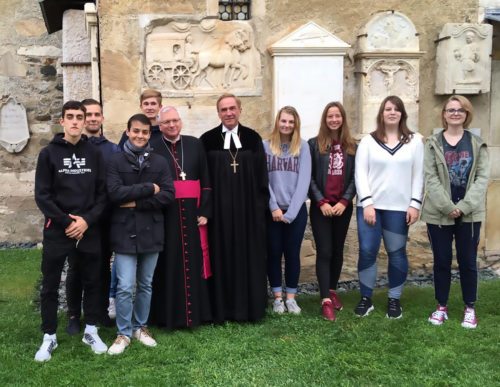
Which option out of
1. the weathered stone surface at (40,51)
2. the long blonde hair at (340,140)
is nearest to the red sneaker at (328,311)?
the long blonde hair at (340,140)

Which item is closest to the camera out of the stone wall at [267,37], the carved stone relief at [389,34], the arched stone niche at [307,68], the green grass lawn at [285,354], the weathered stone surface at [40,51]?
the green grass lawn at [285,354]

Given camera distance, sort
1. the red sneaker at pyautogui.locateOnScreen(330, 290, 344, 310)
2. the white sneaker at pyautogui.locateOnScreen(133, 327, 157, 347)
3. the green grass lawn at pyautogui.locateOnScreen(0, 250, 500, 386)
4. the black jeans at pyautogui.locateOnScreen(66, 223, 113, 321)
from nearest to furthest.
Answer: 1. the green grass lawn at pyautogui.locateOnScreen(0, 250, 500, 386)
2. the white sneaker at pyautogui.locateOnScreen(133, 327, 157, 347)
3. the black jeans at pyautogui.locateOnScreen(66, 223, 113, 321)
4. the red sneaker at pyautogui.locateOnScreen(330, 290, 344, 310)

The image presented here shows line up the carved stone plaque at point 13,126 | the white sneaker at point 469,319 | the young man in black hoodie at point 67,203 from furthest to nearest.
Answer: the carved stone plaque at point 13,126
the white sneaker at point 469,319
the young man in black hoodie at point 67,203

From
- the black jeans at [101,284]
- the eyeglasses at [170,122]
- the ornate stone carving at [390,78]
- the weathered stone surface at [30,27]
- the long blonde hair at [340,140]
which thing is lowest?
the black jeans at [101,284]

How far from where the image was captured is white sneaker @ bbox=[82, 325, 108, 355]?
3.82 metres

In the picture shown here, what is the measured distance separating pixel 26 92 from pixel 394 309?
6.59m

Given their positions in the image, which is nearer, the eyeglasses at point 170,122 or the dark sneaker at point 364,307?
the eyeglasses at point 170,122

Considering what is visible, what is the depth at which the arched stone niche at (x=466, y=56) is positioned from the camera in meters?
6.06

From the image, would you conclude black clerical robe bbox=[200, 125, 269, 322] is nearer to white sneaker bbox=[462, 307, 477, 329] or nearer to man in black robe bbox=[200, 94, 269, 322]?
man in black robe bbox=[200, 94, 269, 322]

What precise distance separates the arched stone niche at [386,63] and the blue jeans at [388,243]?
1.82 metres

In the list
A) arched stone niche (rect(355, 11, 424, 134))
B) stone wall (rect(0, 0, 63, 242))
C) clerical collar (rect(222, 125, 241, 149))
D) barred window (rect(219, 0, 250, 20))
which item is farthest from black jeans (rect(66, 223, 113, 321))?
stone wall (rect(0, 0, 63, 242))

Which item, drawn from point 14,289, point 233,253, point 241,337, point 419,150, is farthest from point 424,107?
point 14,289

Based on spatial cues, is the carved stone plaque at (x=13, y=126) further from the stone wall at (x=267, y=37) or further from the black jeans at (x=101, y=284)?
the black jeans at (x=101, y=284)

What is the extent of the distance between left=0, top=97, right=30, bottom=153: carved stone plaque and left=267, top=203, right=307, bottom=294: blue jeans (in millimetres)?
5361
